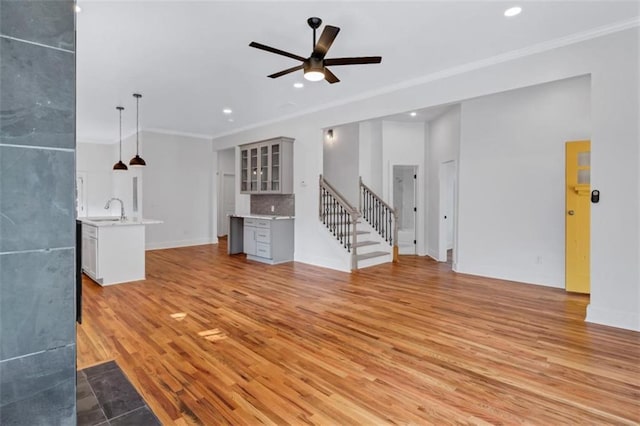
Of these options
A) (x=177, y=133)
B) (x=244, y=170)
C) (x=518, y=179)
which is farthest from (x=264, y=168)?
(x=518, y=179)

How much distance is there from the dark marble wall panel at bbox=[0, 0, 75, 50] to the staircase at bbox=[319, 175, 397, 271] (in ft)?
16.3

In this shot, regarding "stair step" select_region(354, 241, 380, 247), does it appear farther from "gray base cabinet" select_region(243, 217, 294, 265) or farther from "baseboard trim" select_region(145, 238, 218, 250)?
"baseboard trim" select_region(145, 238, 218, 250)

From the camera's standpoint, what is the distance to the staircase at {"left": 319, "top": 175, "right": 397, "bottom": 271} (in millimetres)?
6160

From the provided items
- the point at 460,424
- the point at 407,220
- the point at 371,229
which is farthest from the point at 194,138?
the point at 460,424

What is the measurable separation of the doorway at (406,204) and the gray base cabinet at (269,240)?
2.74m

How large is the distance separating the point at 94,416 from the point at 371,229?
6030 millimetres

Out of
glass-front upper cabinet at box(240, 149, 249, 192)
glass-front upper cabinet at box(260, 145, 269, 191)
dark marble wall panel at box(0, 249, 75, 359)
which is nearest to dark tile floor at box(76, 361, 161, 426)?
dark marble wall panel at box(0, 249, 75, 359)

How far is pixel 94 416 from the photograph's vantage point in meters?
1.71

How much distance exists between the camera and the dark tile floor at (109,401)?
1.68 meters

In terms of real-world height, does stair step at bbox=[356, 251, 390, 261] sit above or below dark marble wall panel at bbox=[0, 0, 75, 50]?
below

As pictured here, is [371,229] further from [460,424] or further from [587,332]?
[460,424]

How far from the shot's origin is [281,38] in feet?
11.9

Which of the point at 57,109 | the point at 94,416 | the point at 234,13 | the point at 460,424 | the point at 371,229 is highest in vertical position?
the point at 234,13

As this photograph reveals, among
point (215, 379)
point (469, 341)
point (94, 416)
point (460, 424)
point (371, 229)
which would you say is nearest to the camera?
point (94, 416)
